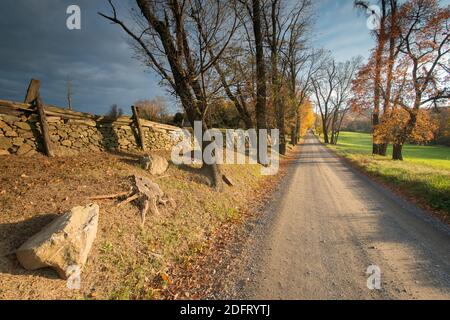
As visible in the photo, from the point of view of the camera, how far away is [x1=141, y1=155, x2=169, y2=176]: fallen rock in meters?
7.40

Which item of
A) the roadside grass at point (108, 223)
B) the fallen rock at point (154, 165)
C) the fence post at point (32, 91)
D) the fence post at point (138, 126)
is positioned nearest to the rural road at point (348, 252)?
the roadside grass at point (108, 223)

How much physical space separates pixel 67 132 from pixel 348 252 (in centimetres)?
894

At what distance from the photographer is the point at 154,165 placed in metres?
7.53

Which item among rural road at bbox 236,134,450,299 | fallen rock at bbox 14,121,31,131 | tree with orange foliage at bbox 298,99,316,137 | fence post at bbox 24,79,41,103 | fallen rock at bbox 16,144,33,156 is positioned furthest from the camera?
tree with orange foliage at bbox 298,99,316,137

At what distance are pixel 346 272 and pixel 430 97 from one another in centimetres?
1852

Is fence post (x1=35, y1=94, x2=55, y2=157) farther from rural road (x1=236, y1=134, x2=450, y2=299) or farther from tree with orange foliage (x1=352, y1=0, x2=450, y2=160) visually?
tree with orange foliage (x1=352, y1=0, x2=450, y2=160)

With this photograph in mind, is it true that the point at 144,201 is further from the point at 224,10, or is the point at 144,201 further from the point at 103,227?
the point at 224,10

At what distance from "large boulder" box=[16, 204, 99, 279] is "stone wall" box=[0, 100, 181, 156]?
14.2 ft

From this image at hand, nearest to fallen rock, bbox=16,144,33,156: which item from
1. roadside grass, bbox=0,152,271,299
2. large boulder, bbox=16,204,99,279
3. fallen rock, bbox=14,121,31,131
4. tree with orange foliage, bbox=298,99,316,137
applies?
roadside grass, bbox=0,152,271,299

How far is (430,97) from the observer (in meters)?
15.8

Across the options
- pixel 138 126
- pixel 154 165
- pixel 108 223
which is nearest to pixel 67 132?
pixel 138 126

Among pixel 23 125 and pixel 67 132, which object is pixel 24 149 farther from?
pixel 67 132

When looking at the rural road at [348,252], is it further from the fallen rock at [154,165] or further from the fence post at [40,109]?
the fence post at [40,109]

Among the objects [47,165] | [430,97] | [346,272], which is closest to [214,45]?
[47,165]
